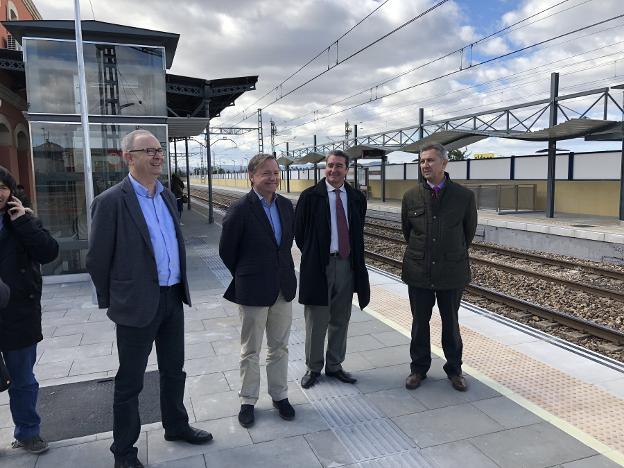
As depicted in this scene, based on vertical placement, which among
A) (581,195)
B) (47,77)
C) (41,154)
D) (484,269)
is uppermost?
(47,77)

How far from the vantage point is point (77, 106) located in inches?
312

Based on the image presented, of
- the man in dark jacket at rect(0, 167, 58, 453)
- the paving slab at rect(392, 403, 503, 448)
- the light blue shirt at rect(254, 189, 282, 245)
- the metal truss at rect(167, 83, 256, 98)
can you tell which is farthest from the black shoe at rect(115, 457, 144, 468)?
the metal truss at rect(167, 83, 256, 98)

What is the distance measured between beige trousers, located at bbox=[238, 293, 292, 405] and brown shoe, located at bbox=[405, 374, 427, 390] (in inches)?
41.9

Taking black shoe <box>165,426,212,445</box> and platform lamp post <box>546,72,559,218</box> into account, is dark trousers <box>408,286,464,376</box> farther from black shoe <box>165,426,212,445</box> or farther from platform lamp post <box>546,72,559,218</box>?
platform lamp post <box>546,72,559,218</box>

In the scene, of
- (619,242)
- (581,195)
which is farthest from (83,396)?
(581,195)

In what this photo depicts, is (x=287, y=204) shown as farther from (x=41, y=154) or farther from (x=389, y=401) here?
(x=41, y=154)

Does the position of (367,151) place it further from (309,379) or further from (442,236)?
(309,379)

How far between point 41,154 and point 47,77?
4.15 ft

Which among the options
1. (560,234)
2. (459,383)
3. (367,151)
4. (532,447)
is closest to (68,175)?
(459,383)

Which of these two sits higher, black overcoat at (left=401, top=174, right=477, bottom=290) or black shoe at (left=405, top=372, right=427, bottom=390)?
black overcoat at (left=401, top=174, right=477, bottom=290)

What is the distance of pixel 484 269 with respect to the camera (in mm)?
10297

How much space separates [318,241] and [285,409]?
1.29 m

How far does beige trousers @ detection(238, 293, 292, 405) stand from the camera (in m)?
3.38

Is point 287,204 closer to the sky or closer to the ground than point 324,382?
closer to the sky
